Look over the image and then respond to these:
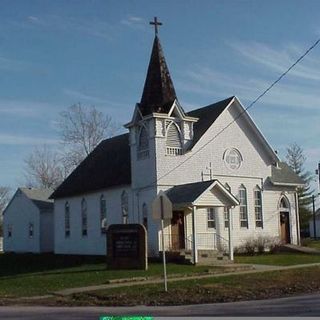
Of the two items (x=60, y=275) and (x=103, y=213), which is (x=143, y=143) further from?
(x=60, y=275)

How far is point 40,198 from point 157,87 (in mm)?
23479

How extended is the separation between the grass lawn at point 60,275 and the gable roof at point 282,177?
38.2ft

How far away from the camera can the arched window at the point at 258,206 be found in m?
37.8

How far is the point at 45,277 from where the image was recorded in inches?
1008

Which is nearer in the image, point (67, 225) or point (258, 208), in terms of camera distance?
point (258, 208)

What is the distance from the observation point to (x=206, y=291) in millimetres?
19016

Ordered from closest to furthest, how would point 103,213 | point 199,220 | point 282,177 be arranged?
point 199,220 < point 103,213 < point 282,177

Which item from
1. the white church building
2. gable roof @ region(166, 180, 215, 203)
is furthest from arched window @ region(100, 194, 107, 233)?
gable roof @ region(166, 180, 215, 203)

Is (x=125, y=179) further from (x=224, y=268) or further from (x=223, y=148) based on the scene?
(x=224, y=268)

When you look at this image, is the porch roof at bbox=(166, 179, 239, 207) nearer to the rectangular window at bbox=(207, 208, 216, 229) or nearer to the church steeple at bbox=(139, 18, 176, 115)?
the rectangular window at bbox=(207, 208, 216, 229)

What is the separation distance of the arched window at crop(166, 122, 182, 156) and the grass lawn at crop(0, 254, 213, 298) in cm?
683

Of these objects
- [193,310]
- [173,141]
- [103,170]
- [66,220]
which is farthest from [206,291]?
[66,220]

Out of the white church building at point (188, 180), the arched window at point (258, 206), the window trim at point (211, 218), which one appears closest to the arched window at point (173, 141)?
the white church building at point (188, 180)

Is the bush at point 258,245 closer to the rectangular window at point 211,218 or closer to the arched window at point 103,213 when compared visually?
the rectangular window at point 211,218
